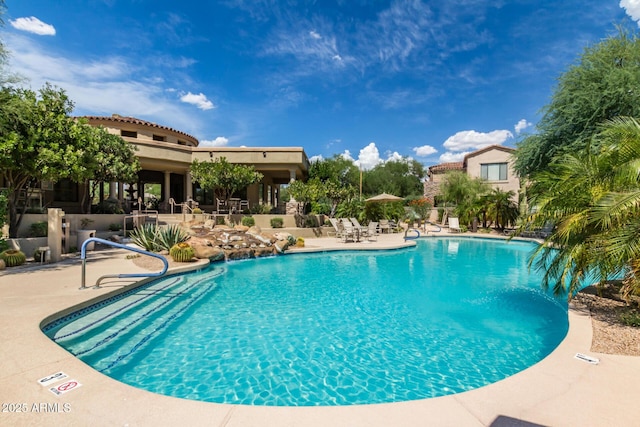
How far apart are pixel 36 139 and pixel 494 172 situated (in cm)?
3671

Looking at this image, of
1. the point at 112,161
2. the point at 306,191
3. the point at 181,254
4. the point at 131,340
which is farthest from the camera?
the point at 306,191

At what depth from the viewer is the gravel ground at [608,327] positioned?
3973 millimetres

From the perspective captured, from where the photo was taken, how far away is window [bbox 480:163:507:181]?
33.3 metres

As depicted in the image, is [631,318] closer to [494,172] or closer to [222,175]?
[222,175]

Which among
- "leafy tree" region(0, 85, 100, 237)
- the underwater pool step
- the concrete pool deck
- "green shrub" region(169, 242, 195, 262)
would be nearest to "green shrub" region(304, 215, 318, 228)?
"green shrub" region(169, 242, 195, 262)

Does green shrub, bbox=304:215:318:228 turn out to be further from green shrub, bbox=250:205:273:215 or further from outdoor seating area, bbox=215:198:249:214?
outdoor seating area, bbox=215:198:249:214

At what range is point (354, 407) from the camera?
9.20 feet

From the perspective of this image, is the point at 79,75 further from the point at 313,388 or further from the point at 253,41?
the point at 313,388

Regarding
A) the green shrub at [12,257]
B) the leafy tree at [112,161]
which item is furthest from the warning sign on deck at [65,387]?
the leafy tree at [112,161]

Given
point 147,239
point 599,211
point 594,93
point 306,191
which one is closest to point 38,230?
point 147,239

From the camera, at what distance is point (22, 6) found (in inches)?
349

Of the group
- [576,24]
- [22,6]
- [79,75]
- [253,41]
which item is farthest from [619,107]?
[79,75]

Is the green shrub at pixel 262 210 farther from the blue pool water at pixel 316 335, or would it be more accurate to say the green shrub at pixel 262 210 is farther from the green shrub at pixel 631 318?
the green shrub at pixel 631 318

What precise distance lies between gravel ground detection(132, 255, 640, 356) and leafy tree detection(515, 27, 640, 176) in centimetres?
965
